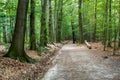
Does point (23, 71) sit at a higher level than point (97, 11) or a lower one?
lower

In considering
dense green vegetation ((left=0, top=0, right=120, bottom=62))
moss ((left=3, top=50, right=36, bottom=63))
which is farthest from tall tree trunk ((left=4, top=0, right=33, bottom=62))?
dense green vegetation ((left=0, top=0, right=120, bottom=62))

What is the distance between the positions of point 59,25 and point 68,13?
8.30 metres

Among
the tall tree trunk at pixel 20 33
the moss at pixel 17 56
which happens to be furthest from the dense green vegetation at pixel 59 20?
the moss at pixel 17 56

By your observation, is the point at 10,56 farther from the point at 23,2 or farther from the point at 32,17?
the point at 32,17

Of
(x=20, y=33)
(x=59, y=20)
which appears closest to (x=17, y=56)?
(x=20, y=33)

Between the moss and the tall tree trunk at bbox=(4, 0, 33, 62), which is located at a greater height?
the tall tree trunk at bbox=(4, 0, 33, 62)

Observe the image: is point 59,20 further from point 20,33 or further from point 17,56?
point 17,56

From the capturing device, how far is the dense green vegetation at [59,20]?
19.3 metres

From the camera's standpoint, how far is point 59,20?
44.2 meters

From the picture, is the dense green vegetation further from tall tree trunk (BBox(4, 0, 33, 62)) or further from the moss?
the moss

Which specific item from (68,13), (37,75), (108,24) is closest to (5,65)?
(37,75)

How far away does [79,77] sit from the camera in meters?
9.76

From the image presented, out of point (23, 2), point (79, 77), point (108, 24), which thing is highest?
point (23, 2)

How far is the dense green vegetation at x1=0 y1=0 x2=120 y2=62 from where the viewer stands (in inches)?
759
